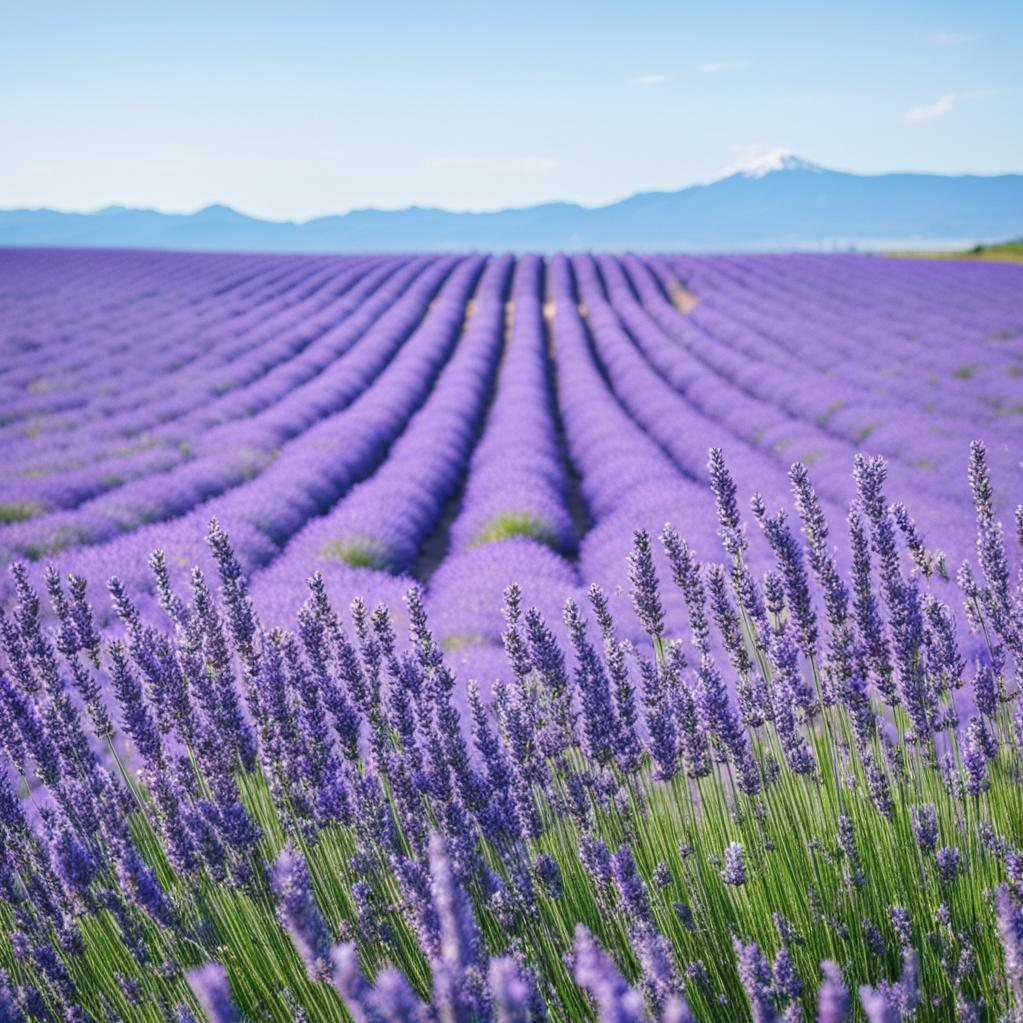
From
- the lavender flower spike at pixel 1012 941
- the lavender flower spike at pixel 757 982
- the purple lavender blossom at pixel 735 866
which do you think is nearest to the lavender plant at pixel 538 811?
the purple lavender blossom at pixel 735 866

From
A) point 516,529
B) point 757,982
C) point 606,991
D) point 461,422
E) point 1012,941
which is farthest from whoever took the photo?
point 461,422

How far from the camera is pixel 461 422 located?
11320mm

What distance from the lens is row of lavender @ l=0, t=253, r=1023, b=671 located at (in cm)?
659

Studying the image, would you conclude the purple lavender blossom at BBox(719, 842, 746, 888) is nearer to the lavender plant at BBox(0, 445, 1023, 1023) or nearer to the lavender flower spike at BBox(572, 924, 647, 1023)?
the lavender plant at BBox(0, 445, 1023, 1023)

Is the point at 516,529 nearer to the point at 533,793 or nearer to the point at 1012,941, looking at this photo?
the point at 533,793

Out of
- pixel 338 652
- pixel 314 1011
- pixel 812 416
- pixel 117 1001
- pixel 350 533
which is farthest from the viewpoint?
pixel 812 416

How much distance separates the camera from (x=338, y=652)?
7.79 feet

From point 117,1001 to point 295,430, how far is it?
909 centimetres

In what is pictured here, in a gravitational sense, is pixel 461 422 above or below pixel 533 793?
above

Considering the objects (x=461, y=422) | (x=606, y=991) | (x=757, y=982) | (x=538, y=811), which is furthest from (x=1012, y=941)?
(x=461, y=422)

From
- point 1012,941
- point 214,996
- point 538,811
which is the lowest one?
point 538,811

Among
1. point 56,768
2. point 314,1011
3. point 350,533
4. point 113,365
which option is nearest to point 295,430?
point 350,533

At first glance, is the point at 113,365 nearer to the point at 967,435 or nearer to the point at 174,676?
the point at 967,435

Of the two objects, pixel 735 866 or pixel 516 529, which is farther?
pixel 516 529
